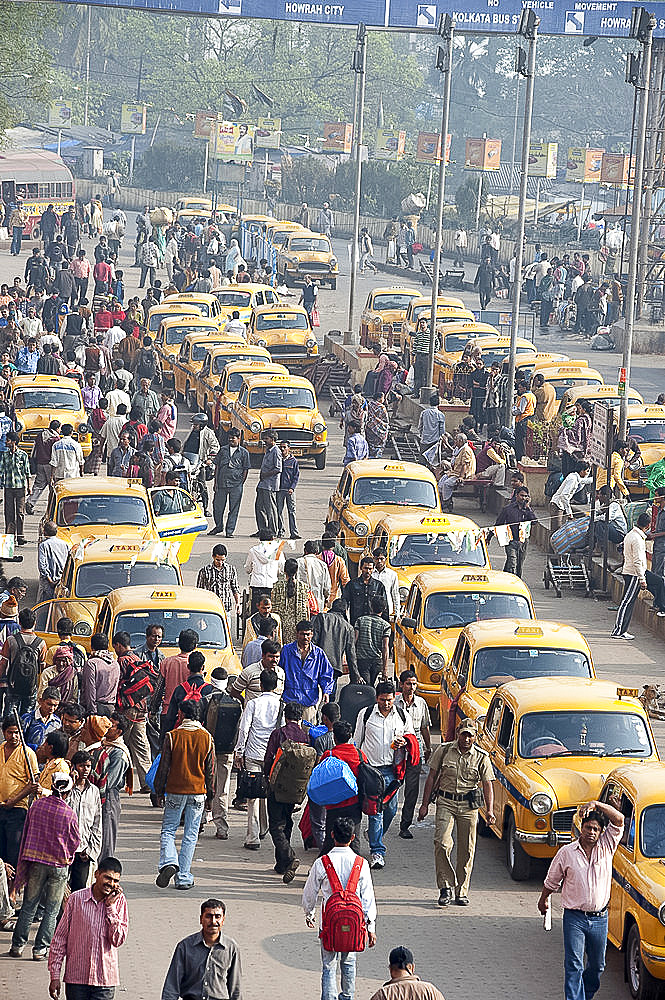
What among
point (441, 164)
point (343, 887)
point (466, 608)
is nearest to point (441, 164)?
point (441, 164)

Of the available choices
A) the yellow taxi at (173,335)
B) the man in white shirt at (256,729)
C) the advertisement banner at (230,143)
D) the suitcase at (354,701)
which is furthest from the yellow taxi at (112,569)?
the advertisement banner at (230,143)

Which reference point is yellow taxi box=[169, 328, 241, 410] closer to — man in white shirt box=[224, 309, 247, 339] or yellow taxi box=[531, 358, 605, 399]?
Answer: man in white shirt box=[224, 309, 247, 339]

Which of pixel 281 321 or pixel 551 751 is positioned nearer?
pixel 551 751

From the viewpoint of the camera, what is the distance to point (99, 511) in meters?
23.0

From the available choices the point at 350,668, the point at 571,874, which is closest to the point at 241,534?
the point at 350,668

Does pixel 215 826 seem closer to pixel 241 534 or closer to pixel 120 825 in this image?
pixel 120 825

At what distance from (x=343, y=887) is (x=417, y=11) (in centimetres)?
4025

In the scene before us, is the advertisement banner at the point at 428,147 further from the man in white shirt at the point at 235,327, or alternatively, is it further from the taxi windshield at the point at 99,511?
the taxi windshield at the point at 99,511

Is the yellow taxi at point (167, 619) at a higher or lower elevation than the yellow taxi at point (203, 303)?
lower

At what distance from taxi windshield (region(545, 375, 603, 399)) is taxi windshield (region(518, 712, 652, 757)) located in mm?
20947

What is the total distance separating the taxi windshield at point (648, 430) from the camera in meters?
30.9

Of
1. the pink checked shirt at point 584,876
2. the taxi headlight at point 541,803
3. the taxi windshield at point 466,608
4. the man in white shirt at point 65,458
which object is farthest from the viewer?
the man in white shirt at point 65,458

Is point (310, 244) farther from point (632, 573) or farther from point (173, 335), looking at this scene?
point (632, 573)

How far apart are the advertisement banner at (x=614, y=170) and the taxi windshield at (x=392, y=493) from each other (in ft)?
131
